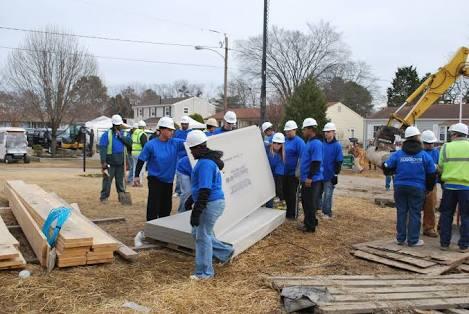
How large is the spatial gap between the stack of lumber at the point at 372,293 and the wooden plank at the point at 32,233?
269 cm

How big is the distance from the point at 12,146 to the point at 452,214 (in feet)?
79.3

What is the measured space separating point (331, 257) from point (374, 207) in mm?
5325

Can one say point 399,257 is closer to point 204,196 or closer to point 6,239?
point 204,196

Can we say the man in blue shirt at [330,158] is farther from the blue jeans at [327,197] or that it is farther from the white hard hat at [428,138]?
the white hard hat at [428,138]

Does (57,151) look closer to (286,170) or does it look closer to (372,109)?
(286,170)

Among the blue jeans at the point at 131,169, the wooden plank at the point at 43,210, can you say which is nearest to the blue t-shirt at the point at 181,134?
the wooden plank at the point at 43,210

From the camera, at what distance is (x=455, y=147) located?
7316 millimetres

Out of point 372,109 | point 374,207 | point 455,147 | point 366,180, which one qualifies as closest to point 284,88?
point 372,109

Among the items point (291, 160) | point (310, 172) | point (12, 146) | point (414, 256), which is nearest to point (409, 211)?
point (414, 256)

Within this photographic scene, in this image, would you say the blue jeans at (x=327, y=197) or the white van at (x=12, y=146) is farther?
the white van at (x=12, y=146)

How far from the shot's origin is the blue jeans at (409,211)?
735 cm

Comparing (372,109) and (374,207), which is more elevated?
(372,109)

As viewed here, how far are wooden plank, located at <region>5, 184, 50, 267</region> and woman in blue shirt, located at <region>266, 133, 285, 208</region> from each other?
4.24 m

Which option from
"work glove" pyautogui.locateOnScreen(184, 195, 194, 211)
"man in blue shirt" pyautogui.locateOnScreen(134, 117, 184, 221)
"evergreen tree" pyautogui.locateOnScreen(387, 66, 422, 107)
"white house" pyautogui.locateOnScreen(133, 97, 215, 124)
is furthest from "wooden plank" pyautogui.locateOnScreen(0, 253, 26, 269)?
"white house" pyautogui.locateOnScreen(133, 97, 215, 124)
